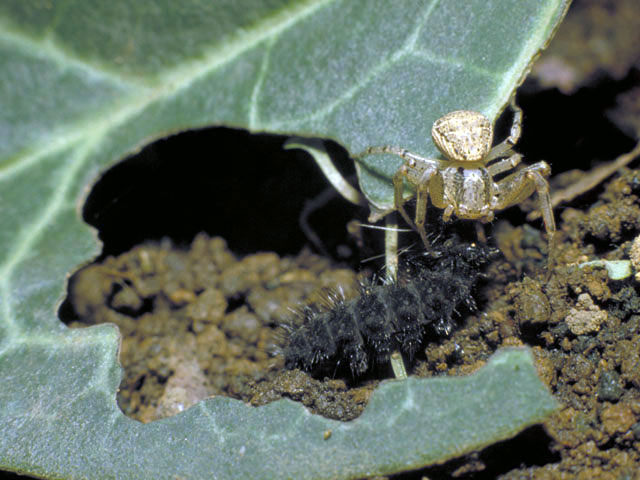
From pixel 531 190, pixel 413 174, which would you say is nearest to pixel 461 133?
pixel 413 174

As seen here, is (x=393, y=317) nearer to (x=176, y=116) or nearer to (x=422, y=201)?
(x=422, y=201)

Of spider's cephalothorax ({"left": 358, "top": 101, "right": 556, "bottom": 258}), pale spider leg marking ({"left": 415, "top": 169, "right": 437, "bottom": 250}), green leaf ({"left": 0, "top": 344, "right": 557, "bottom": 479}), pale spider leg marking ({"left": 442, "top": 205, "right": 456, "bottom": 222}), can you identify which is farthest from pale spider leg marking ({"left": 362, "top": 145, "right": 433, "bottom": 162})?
green leaf ({"left": 0, "top": 344, "right": 557, "bottom": 479})

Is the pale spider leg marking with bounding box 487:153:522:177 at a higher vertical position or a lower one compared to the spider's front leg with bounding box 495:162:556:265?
higher

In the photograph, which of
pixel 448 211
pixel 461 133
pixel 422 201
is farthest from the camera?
pixel 448 211

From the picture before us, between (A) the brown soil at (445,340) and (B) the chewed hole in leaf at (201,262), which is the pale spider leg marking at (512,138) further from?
(B) the chewed hole in leaf at (201,262)

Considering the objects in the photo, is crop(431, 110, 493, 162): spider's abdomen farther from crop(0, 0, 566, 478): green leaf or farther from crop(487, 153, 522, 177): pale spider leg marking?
crop(487, 153, 522, 177): pale spider leg marking

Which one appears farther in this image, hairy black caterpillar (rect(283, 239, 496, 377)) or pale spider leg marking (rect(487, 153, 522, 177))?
pale spider leg marking (rect(487, 153, 522, 177))
